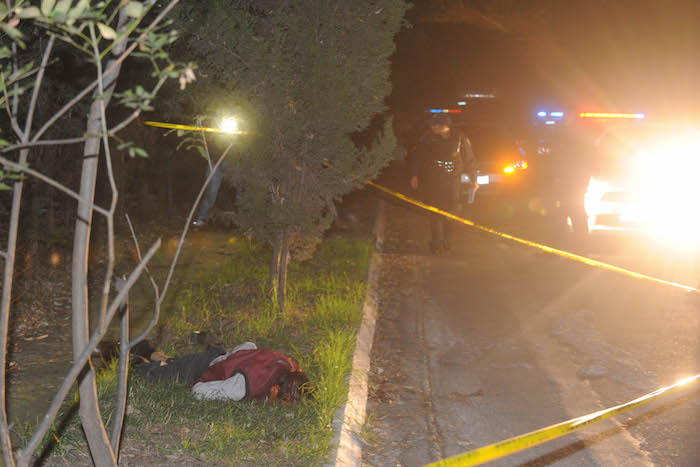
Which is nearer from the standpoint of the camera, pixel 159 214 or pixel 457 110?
pixel 159 214

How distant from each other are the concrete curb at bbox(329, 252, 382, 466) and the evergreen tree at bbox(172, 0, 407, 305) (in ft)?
3.11

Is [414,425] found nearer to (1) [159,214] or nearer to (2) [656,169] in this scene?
(2) [656,169]

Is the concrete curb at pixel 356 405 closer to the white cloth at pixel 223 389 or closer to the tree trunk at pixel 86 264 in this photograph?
the white cloth at pixel 223 389

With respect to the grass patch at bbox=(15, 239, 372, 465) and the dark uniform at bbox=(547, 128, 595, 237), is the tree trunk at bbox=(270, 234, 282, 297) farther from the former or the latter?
the dark uniform at bbox=(547, 128, 595, 237)

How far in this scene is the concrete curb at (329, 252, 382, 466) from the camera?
462 centimetres

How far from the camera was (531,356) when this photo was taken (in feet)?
22.4

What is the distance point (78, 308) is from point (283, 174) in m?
4.27

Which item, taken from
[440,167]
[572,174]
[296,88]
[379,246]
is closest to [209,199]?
[379,246]

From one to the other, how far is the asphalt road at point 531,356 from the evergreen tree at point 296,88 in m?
1.60

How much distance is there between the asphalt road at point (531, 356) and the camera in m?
5.05

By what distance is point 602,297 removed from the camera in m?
8.92

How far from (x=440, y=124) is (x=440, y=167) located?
620mm

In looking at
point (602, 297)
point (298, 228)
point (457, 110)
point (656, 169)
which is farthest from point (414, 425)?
point (457, 110)

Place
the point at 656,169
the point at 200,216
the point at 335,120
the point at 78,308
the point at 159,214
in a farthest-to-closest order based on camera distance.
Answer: the point at 159,214 < the point at 200,216 < the point at 656,169 < the point at 335,120 < the point at 78,308
